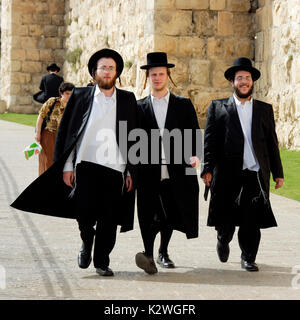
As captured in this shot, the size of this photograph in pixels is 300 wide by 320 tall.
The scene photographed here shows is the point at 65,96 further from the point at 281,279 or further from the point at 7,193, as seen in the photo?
the point at 281,279

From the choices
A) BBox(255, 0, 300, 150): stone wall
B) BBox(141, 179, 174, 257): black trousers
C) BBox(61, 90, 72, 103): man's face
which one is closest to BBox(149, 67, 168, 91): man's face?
BBox(141, 179, 174, 257): black trousers

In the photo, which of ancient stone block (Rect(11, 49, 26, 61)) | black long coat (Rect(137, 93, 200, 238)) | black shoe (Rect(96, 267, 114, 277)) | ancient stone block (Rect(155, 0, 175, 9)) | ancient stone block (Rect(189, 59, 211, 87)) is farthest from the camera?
ancient stone block (Rect(11, 49, 26, 61))

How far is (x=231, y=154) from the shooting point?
22.6 ft

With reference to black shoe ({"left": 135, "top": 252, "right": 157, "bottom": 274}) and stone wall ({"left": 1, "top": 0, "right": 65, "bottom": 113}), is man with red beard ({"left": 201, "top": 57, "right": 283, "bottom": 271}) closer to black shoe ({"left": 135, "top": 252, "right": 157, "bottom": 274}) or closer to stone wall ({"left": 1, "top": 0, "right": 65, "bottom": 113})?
black shoe ({"left": 135, "top": 252, "right": 157, "bottom": 274})

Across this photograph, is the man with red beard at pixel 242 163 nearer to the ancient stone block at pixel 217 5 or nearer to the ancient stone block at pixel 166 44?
the ancient stone block at pixel 166 44

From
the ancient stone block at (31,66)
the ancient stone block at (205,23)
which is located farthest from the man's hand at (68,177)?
the ancient stone block at (31,66)

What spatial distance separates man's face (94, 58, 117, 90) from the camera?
6.70 m

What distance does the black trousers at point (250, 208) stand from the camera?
689 cm

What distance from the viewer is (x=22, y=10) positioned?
31453 millimetres

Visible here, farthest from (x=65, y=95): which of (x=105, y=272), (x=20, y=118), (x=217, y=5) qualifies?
(x=20, y=118)

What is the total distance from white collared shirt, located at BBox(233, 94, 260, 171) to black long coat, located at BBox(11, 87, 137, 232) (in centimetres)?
85

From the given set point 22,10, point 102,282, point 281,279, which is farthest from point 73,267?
point 22,10

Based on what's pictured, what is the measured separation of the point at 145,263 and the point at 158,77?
145 centimetres

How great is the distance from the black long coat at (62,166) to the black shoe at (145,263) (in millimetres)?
301
